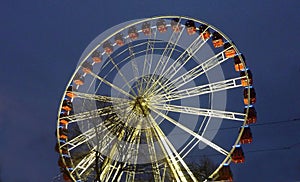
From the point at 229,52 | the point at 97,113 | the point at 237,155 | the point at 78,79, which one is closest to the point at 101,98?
the point at 97,113

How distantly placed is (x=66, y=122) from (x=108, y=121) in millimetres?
2077

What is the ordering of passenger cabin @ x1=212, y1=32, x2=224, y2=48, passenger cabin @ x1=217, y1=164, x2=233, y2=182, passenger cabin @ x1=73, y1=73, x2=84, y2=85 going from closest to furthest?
passenger cabin @ x1=217, y1=164, x2=233, y2=182 → passenger cabin @ x1=212, y1=32, x2=224, y2=48 → passenger cabin @ x1=73, y1=73, x2=84, y2=85

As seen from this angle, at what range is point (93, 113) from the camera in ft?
48.7

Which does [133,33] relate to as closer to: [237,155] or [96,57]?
[96,57]

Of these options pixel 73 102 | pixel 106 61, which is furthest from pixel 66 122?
→ pixel 106 61

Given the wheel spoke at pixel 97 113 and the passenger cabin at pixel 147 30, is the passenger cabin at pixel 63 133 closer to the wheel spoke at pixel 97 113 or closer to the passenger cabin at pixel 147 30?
the wheel spoke at pixel 97 113

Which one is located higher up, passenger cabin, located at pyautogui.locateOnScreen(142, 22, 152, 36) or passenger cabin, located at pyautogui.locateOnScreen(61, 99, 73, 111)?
passenger cabin, located at pyautogui.locateOnScreen(142, 22, 152, 36)

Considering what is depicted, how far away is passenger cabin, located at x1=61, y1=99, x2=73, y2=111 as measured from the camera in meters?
15.9

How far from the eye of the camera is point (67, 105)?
15992 mm

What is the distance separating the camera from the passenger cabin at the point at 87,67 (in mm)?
16094

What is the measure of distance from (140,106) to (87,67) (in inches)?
135

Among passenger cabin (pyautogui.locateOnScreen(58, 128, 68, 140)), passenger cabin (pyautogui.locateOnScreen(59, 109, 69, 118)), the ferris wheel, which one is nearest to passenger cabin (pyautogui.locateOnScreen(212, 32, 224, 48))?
the ferris wheel

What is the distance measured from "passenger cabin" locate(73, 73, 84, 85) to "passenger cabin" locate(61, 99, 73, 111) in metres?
0.91

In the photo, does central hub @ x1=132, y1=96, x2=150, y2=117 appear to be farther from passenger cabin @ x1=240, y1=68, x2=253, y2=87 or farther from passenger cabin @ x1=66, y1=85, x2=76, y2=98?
passenger cabin @ x1=240, y1=68, x2=253, y2=87
